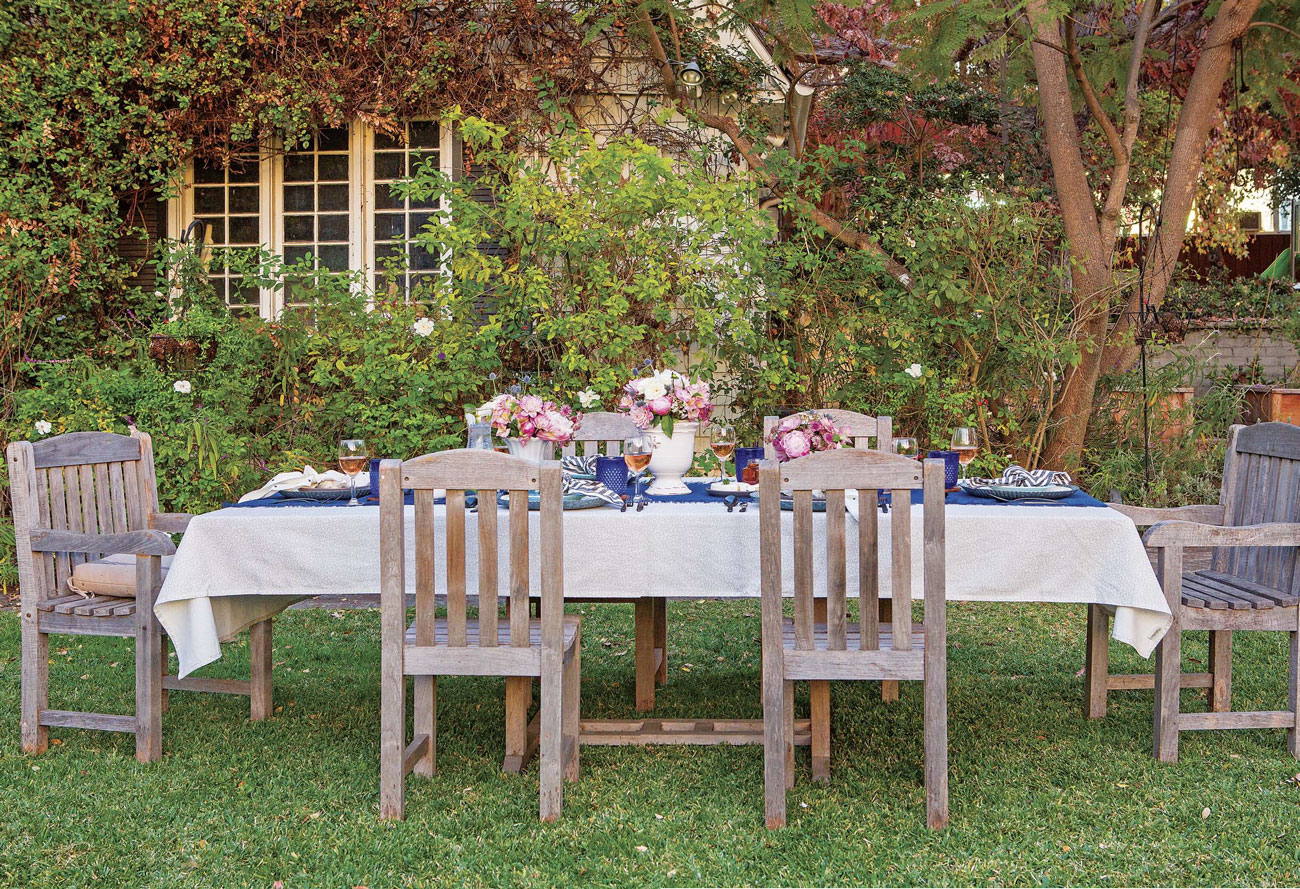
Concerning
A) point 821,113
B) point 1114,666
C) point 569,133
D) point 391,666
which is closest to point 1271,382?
point 821,113

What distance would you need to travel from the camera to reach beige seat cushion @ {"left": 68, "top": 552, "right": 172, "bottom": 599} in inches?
144

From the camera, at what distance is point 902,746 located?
12.4 ft

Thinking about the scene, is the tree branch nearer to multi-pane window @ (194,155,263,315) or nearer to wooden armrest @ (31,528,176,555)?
multi-pane window @ (194,155,263,315)

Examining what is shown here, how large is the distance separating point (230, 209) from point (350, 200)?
90 cm

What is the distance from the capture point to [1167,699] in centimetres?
350

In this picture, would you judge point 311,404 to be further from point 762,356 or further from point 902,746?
point 902,746

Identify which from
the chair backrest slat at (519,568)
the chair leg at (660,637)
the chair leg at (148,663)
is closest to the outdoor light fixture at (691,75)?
the chair leg at (660,637)

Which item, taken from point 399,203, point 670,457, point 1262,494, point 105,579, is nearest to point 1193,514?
point 1262,494

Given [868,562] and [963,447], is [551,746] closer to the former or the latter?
[868,562]

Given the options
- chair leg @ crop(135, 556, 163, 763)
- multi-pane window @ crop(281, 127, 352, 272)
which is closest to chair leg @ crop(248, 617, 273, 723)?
chair leg @ crop(135, 556, 163, 763)

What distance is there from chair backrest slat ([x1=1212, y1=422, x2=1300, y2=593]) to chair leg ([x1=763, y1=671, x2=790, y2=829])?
1.74 m

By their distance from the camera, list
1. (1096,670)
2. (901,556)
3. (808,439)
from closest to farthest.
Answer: (901,556) < (808,439) < (1096,670)

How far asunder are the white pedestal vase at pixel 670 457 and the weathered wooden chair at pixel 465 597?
718mm

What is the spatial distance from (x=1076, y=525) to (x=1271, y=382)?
6787 mm
